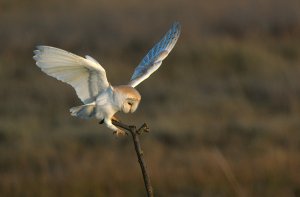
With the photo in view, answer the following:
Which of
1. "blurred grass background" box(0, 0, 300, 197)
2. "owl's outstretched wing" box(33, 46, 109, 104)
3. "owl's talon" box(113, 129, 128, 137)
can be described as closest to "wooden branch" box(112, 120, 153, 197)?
"owl's talon" box(113, 129, 128, 137)

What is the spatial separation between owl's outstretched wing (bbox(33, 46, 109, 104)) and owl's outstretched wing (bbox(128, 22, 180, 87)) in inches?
7.2

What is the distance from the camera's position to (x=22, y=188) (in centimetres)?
622

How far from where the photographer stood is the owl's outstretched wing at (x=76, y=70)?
2229 millimetres

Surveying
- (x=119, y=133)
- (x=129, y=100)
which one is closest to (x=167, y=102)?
(x=119, y=133)

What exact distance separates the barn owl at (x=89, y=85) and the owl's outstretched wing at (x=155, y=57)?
8 centimetres

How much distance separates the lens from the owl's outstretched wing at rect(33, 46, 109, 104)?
7.31ft

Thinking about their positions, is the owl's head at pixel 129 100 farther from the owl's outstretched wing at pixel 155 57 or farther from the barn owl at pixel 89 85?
the owl's outstretched wing at pixel 155 57

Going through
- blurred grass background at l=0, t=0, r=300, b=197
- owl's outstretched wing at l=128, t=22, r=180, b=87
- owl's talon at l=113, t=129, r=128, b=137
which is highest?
blurred grass background at l=0, t=0, r=300, b=197

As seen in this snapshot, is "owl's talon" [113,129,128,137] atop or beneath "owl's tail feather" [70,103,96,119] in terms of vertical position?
beneath

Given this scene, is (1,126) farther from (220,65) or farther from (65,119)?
(220,65)

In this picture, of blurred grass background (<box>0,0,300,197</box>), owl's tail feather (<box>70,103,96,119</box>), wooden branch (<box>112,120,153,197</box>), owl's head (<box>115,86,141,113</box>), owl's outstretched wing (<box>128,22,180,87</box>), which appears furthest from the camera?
blurred grass background (<box>0,0,300,197</box>)

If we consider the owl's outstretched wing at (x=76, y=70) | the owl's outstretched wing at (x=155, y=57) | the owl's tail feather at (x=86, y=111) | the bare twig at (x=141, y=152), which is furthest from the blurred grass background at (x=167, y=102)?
the bare twig at (x=141, y=152)

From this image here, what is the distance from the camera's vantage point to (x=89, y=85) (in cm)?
228

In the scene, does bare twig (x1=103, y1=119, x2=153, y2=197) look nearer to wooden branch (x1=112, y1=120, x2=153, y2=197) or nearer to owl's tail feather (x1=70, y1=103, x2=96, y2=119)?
wooden branch (x1=112, y1=120, x2=153, y2=197)
